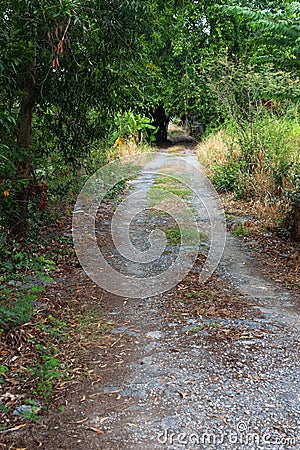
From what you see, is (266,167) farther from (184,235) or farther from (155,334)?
(155,334)

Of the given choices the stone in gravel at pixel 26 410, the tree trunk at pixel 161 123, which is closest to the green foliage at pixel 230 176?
the stone in gravel at pixel 26 410

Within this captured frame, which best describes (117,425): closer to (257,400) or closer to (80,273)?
(257,400)

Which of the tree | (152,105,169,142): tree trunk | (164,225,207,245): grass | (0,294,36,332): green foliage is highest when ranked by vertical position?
the tree

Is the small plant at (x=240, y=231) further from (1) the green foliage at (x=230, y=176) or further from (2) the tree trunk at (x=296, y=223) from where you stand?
(1) the green foliage at (x=230, y=176)

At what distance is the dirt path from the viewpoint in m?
2.54

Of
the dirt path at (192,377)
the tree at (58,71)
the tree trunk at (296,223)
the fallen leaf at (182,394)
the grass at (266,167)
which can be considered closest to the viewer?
the dirt path at (192,377)

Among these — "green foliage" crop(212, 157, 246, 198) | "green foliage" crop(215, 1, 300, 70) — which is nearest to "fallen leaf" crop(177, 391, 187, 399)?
"green foliage" crop(215, 1, 300, 70)

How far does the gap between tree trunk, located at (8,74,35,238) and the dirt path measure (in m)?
1.65

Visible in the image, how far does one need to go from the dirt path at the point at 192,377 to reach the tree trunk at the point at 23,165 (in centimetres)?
165

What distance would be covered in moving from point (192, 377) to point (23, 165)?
3356mm

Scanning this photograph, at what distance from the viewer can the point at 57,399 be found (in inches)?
113

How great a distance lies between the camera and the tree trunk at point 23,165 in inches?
204

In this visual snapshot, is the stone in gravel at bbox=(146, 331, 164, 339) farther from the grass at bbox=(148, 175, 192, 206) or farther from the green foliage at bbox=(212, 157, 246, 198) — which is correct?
the green foliage at bbox=(212, 157, 246, 198)

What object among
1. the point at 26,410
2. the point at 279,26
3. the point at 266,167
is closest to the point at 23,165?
the point at 279,26
